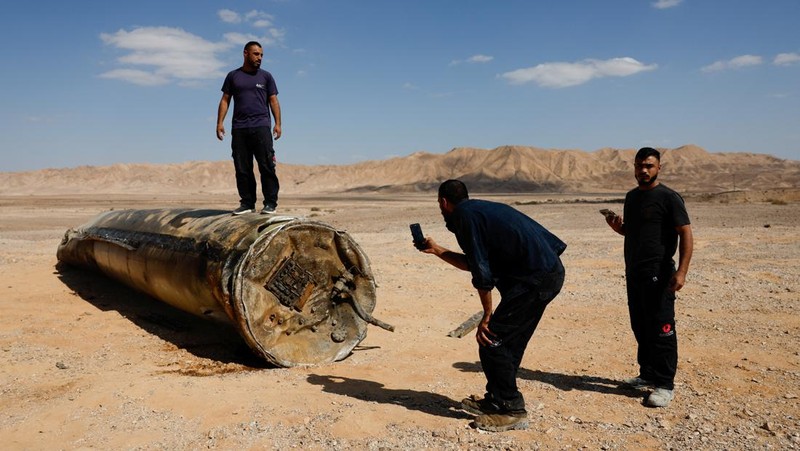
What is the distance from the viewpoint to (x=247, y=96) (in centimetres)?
661

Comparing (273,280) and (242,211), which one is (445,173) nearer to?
(242,211)

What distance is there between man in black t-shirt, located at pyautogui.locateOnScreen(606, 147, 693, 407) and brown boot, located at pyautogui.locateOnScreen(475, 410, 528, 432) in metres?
1.13

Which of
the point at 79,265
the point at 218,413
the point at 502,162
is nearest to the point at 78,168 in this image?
the point at 502,162

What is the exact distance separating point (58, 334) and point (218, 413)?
345 centimetres

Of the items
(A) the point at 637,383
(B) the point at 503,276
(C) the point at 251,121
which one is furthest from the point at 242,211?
(A) the point at 637,383

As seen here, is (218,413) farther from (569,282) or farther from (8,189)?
(8,189)

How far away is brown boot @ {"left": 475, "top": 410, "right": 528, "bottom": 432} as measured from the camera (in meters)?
4.09

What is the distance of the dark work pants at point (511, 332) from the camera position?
407 cm

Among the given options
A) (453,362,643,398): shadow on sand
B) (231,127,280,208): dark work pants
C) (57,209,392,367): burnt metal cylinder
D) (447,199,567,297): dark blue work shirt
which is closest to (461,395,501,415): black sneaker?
(447,199,567,297): dark blue work shirt

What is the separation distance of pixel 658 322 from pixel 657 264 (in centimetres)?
45

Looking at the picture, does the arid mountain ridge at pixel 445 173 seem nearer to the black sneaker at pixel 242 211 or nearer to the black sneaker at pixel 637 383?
the black sneaker at pixel 242 211

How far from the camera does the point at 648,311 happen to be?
4785 mm

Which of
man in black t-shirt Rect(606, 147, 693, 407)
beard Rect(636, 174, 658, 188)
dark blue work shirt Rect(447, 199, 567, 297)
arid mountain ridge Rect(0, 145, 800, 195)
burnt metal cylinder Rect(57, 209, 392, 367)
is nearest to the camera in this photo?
dark blue work shirt Rect(447, 199, 567, 297)

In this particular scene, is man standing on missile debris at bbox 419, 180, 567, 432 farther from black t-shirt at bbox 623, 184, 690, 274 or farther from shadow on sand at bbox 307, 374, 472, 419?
black t-shirt at bbox 623, 184, 690, 274
